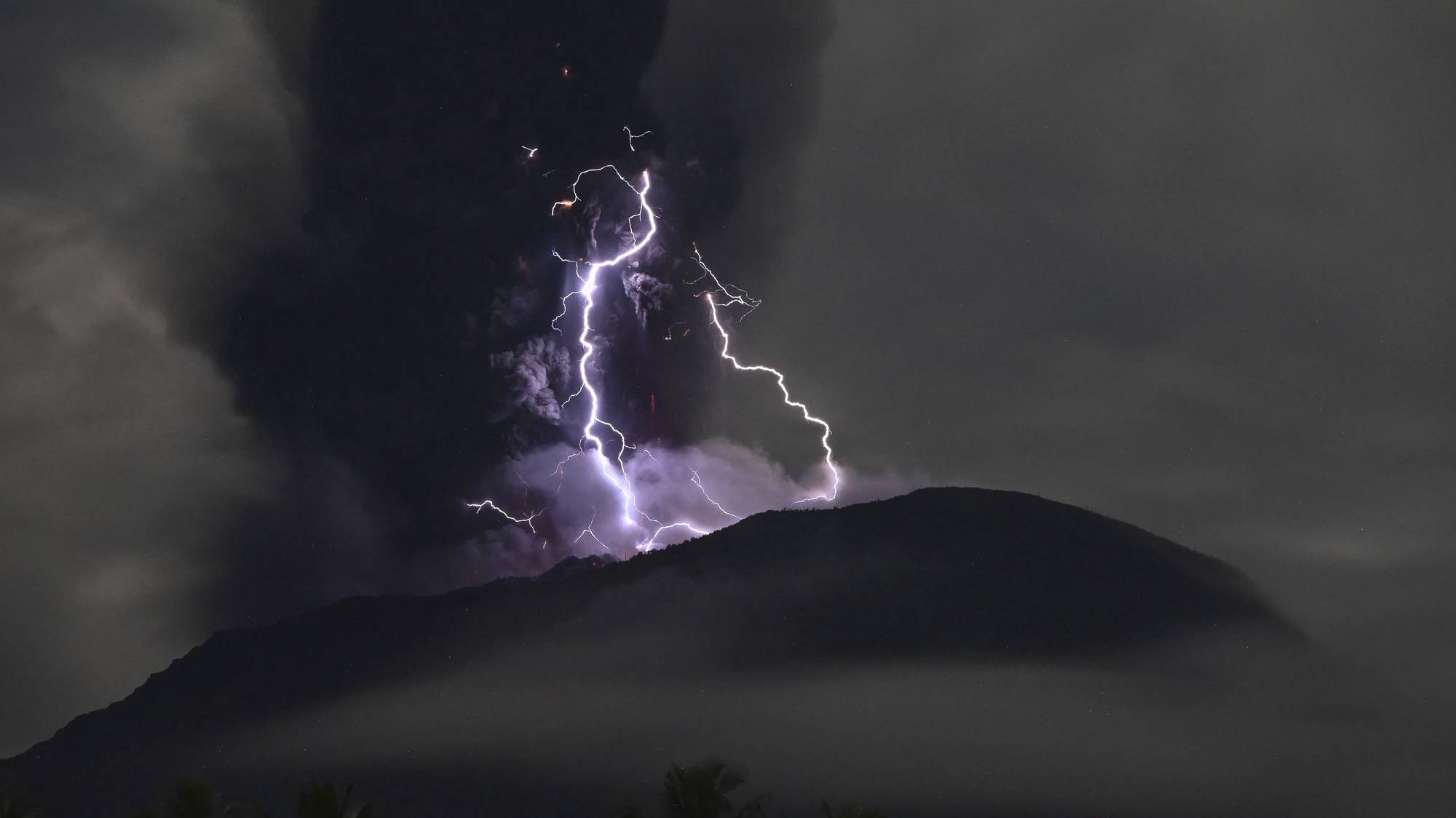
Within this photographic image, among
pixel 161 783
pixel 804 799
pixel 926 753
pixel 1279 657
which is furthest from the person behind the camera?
pixel 1279 657

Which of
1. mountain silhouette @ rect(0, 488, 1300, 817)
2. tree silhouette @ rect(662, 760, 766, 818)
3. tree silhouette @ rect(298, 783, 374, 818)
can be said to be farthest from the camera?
mountain silhouette @ rect(0, 488, 1300, 817)

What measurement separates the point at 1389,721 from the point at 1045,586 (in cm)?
3097

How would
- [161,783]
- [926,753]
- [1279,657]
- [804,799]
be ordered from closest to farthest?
[804,799]
[926,753]
[161,783]
[1279,657]

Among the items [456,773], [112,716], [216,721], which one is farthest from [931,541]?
[112,716]

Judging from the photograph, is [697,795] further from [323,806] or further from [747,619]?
[747,619]

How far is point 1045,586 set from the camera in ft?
407

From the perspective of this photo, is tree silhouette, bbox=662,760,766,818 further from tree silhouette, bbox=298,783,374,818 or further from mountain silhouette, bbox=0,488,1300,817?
mountain silhouette, bbox=0,488,1300,817

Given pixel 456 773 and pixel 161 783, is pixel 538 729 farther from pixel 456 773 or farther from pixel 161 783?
pixel 161 783

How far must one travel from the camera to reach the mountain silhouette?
11900 cm

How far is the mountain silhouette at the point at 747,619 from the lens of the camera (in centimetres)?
11900

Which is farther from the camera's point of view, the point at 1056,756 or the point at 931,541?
the point at 931,541

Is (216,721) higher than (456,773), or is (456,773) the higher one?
(216,721)

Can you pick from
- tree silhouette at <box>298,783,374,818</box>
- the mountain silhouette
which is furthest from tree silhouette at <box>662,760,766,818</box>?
the mountain silhouette

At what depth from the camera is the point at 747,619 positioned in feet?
408
